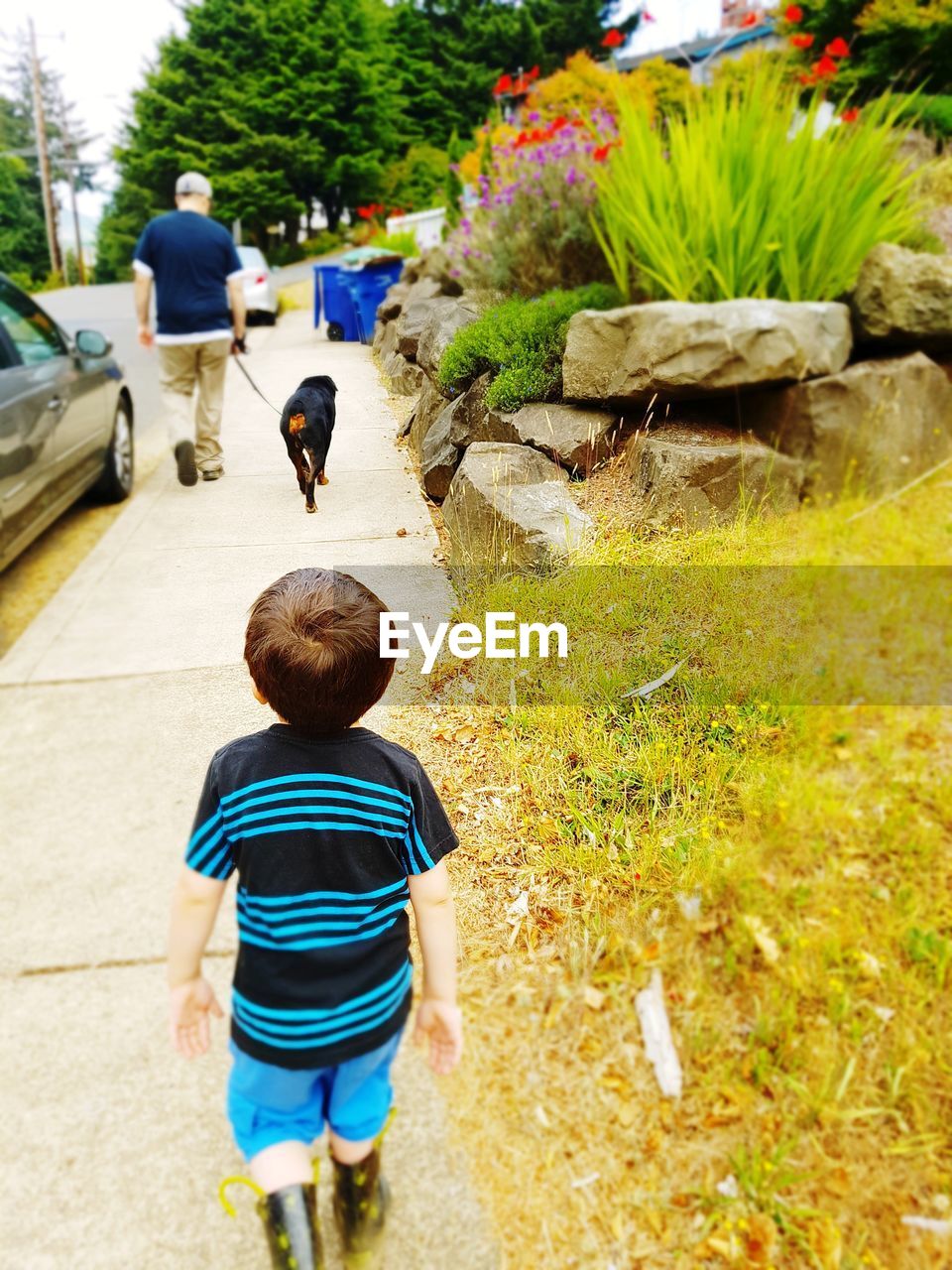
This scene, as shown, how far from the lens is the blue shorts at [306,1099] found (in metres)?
1.40

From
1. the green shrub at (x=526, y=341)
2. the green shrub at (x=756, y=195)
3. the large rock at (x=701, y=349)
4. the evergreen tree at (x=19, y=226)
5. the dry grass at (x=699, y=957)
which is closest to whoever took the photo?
the dry grass at (x=699, y=957)

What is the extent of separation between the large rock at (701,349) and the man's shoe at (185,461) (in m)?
2.66

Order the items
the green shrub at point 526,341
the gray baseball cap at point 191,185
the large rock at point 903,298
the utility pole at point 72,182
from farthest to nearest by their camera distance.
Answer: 1. the utility pole at point 72,182
2. the large rock at point 903,298
3. the green shrub at point 526,341
4. the gray baseball cap at point 191,185

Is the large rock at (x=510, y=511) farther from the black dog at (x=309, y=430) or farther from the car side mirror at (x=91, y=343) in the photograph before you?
the car side mirror at (x=91, y=343)

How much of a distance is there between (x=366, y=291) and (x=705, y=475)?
1.87m

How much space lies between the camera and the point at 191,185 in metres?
1.62

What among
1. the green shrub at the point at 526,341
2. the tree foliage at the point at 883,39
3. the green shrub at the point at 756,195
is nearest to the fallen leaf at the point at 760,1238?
the green shrub at the point at 526,341

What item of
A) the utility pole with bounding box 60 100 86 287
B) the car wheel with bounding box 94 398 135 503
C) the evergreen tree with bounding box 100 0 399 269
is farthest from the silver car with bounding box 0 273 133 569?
the utility pole with bounding box 60 100 86 287

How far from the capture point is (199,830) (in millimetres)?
1312

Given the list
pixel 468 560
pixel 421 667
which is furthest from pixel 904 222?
pixel 421 667

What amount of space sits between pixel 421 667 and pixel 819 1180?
50.1 inches

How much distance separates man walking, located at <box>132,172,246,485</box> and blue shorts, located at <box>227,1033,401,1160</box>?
3.76ft

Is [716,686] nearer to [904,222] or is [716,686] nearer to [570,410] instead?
[570,410]

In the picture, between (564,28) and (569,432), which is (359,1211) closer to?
(569,432)
